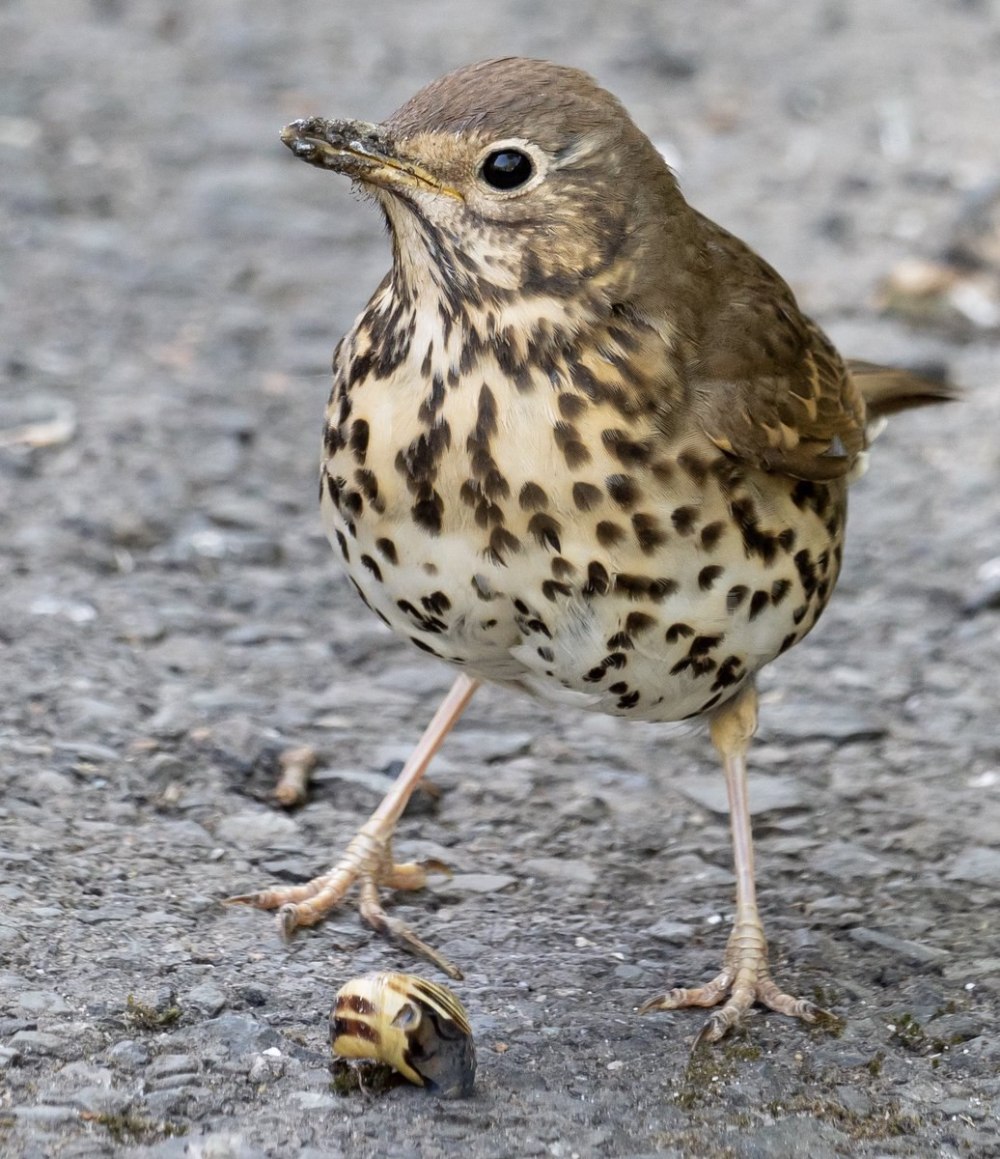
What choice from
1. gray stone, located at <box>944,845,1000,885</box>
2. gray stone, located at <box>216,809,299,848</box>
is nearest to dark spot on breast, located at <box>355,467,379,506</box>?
gray stone, located at <box>216,809,299,848</box>

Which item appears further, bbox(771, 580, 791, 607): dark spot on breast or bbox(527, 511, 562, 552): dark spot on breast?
bbox(771, 580, 791, 607): dark spot on breast

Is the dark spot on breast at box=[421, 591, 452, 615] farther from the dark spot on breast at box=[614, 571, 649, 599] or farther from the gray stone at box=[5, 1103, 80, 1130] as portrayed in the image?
the gray stone at box=[5, 1103, 80, 1130]

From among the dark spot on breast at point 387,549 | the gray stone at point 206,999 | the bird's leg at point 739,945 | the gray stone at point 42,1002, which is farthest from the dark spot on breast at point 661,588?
the gray stone at point 42,1002

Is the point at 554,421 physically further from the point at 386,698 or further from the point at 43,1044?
the point at 386,698

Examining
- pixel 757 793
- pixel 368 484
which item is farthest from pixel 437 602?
pixel 757 793

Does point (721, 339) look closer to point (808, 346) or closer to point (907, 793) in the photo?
point (808, 346)

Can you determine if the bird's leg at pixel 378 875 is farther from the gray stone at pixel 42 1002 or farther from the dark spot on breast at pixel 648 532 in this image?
the dark spot on breast at pixel 648 532

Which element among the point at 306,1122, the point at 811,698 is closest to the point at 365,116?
the point at 811,698
